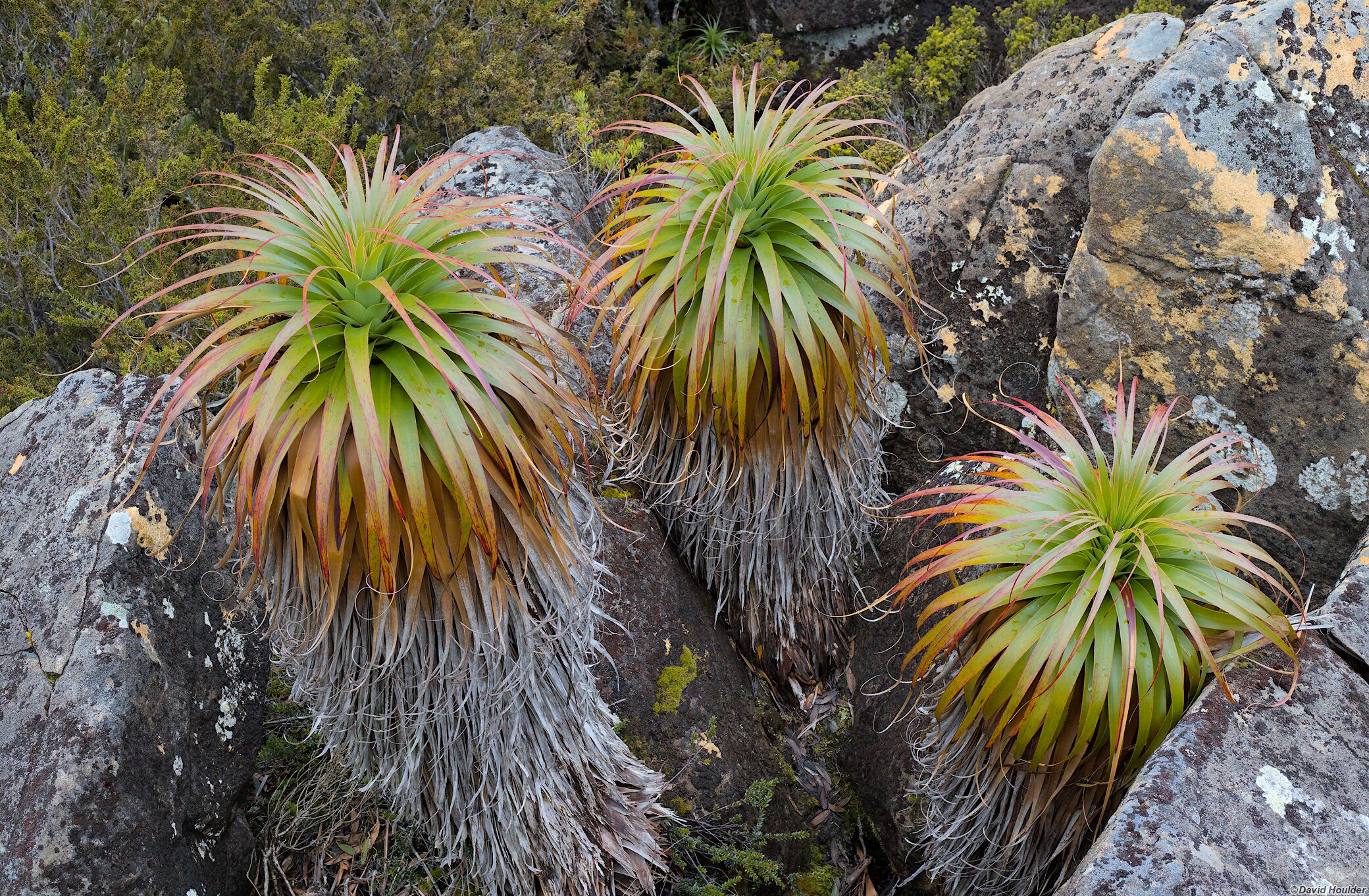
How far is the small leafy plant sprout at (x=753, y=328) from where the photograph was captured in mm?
2857

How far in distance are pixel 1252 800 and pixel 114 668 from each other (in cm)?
300

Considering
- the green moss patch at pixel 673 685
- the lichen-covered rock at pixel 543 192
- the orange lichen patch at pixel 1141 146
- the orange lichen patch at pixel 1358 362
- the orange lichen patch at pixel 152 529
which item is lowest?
the green moss patch at pixel 673 685

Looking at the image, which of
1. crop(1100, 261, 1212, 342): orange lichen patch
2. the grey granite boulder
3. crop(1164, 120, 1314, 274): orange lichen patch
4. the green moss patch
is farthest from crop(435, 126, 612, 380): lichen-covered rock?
crop(1164, 120, 1314, 274): orange lichen patch

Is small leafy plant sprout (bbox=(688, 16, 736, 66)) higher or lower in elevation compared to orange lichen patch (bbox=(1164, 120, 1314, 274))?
higher

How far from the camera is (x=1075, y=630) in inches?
91.8

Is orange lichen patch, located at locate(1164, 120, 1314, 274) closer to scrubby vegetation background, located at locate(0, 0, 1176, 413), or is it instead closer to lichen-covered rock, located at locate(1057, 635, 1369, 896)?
scrubby vegetation background, located at locate(0, 0, 1176, 413)

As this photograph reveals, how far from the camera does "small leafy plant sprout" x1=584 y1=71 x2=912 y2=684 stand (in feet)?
9.37

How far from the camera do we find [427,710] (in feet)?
7.59

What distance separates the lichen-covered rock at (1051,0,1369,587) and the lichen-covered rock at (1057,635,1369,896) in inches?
44.3

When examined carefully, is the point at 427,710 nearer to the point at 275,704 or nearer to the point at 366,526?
the point at 366,526

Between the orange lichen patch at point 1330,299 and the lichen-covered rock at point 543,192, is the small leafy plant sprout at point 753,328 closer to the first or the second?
the lichen-covered rock at point 543,192

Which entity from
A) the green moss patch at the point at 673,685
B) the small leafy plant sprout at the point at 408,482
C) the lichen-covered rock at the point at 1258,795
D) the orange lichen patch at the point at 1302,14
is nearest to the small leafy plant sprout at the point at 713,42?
the orange lichen patch at the point at 1302,14

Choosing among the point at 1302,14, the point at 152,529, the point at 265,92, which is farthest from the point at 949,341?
the point at 265,92

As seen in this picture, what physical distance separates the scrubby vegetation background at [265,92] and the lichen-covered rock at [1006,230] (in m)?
0.65
